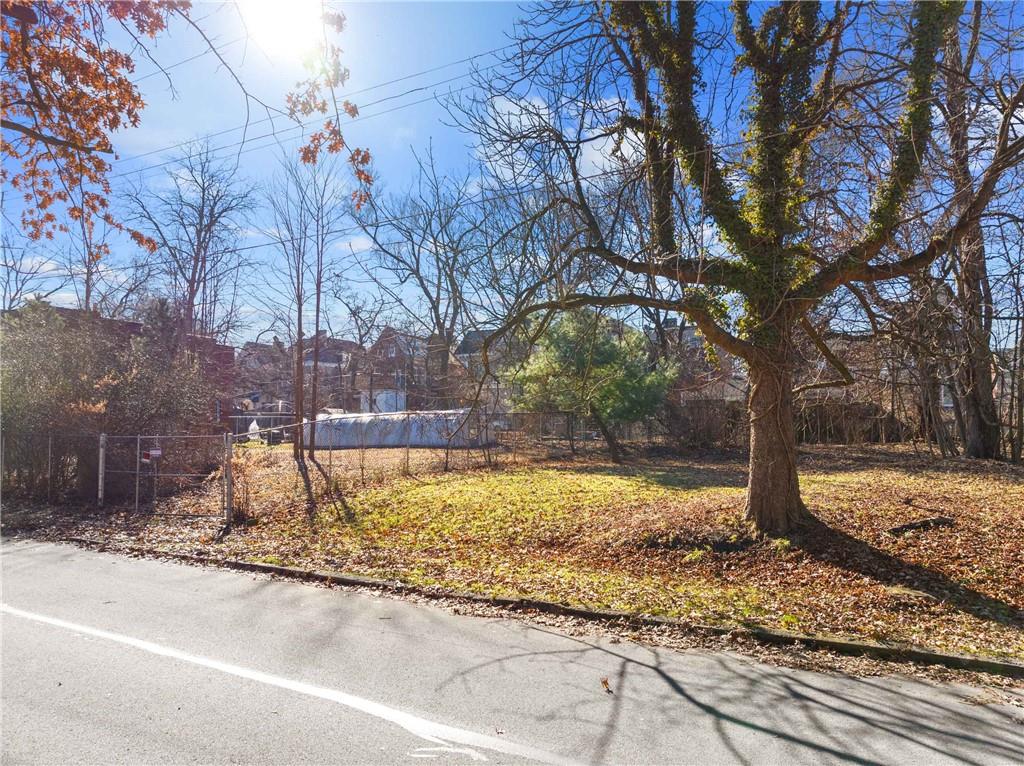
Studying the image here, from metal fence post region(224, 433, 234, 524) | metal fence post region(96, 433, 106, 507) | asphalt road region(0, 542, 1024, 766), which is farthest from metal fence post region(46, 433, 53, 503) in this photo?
asphalt road region(0, 542, 1024, 766)

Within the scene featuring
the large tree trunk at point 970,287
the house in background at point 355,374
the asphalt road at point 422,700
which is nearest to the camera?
the asphalt road at point 422,700

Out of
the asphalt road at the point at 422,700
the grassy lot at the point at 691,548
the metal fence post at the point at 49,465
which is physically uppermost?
the metal fence post at the point at 49,465

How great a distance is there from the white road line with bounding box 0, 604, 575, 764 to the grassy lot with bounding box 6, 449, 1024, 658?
284 centimetres

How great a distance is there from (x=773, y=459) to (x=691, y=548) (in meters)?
1.53

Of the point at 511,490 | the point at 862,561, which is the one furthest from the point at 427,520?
the point at 862,561

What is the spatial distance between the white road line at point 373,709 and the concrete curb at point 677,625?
255 centimetres

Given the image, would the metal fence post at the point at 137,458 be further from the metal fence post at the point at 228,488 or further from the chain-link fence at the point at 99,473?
the metal fence post at the point at 228,488

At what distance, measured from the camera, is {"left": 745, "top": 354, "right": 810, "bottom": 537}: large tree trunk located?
8094 millimetres

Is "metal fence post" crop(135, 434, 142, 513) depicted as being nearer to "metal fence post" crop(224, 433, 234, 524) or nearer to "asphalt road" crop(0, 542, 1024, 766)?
"metal fence post" crop(224, 433, 234, 524)

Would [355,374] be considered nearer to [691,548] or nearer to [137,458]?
[137,458]

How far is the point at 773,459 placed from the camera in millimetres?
8227

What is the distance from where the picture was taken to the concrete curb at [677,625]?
16.8 feet

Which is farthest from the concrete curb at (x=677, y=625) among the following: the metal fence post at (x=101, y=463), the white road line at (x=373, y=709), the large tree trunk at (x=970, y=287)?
the metal fence post at (x=101, y=463)

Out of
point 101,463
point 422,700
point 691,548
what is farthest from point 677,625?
point 101,463
